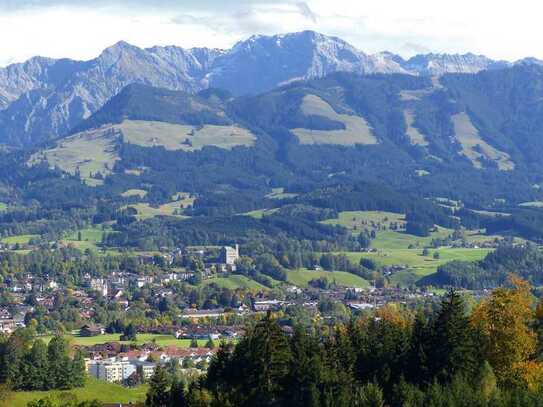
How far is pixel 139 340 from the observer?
129 metres

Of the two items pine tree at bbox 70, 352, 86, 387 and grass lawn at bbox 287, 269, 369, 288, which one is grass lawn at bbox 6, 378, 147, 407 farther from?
grass lawn at bbox 287, 269, 369, 288

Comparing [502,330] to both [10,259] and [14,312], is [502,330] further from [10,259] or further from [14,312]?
[10,259]

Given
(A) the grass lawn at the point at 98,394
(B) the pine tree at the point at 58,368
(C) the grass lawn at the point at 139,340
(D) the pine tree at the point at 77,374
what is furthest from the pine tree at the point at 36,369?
(C) the grass lawn at the point at 139,340

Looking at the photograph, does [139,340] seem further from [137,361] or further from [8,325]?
[8,325]

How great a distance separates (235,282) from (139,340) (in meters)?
52.1

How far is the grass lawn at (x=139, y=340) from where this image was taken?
124 m

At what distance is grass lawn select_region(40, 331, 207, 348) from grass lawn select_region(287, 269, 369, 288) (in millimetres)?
52169

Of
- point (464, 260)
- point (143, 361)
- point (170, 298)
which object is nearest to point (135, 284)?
point (170, 298)

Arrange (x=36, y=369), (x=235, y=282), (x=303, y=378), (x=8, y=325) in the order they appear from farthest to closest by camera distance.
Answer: (x=235, y=282), (x=8, y=325), (x=36, y=369), (x=303, y=378)

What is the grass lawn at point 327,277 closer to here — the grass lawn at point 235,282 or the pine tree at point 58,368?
the grass lawn at point 235,282

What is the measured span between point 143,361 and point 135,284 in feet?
228

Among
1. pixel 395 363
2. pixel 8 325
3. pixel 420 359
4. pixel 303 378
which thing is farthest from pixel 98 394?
pixel 8 325

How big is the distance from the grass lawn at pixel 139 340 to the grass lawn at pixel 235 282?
140ft

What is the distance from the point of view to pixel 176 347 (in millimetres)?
119625
